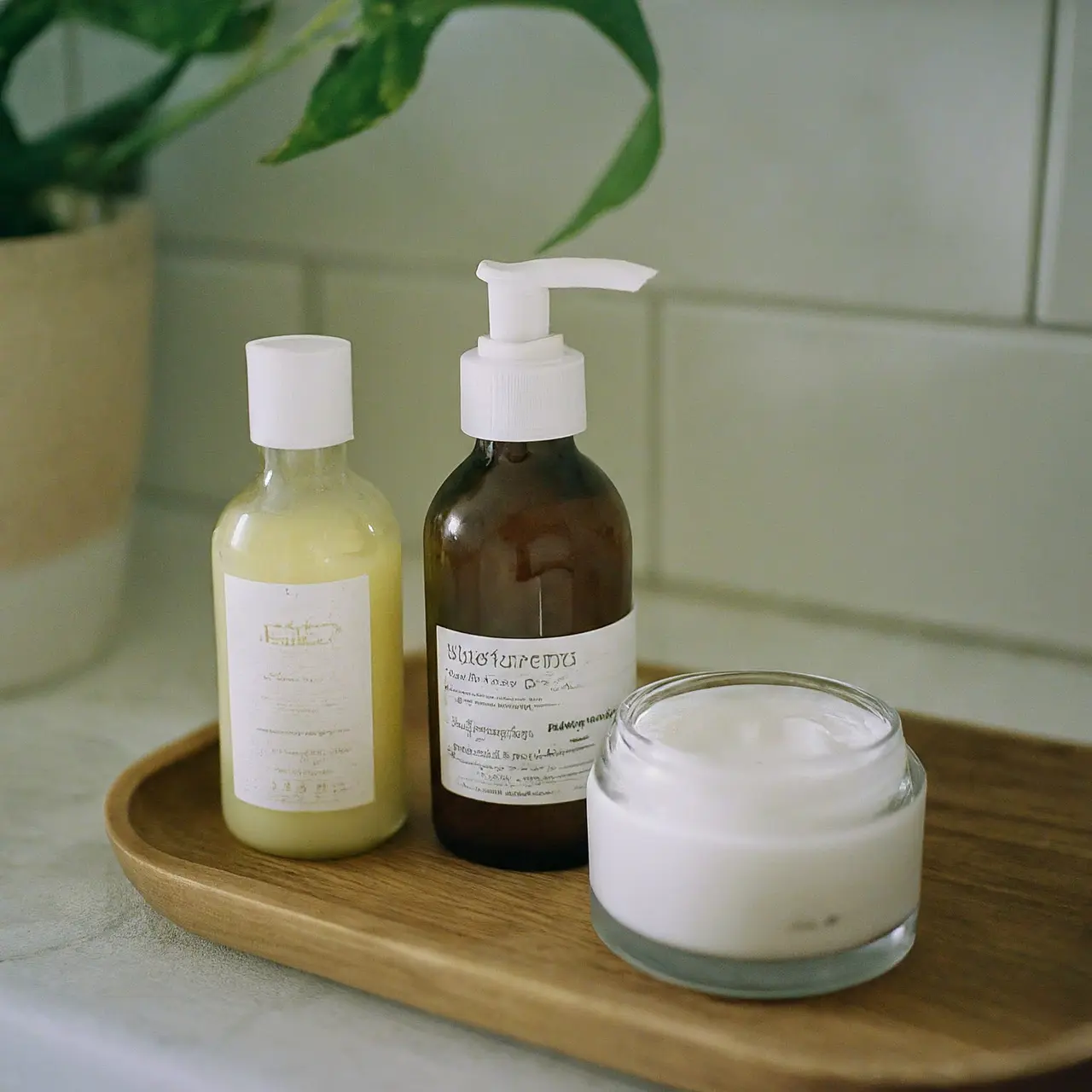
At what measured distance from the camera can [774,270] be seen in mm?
706

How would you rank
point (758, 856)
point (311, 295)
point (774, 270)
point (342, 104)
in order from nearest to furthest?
1. point (758, 856)
2. point (342, 104)
3. point (774, 270)
4. point (311, 295)

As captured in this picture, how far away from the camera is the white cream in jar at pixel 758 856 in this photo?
1.41 feet

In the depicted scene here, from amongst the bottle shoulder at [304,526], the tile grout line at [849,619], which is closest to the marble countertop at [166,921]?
the tile grout line at [849,619]

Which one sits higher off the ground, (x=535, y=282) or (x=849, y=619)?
(x=535, y=282)

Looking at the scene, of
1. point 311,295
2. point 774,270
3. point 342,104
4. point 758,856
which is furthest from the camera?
point 311,295

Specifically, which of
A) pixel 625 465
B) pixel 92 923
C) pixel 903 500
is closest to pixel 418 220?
pixel 625 465

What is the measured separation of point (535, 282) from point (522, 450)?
6 cm

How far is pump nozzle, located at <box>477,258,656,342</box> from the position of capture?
0.48m

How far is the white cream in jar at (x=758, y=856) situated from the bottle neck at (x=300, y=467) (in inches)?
5.5

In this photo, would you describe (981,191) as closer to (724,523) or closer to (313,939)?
(724,523)

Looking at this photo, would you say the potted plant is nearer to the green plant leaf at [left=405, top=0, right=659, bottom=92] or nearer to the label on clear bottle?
the green plant leaf at [left=405, top=0, right=659, bottom=92]

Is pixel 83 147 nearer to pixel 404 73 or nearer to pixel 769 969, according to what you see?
pixel 404 73

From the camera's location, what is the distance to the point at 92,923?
0.52 metres

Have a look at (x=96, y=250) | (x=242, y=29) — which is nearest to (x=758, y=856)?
(x=96, y=250)
